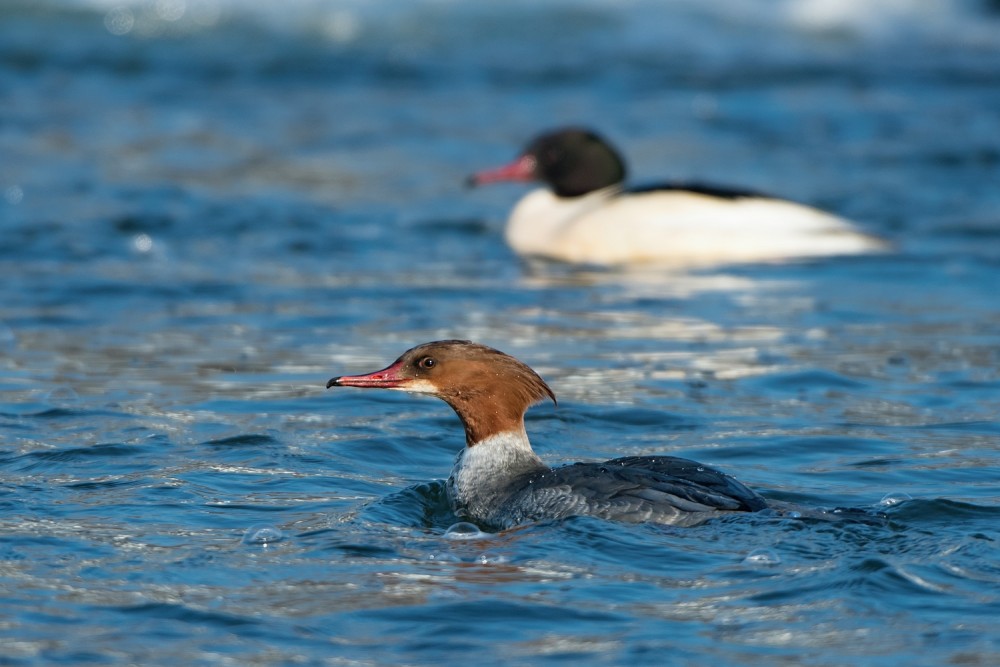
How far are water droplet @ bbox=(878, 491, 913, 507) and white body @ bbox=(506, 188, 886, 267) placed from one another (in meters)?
5.80

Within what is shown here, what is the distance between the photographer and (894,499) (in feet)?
19.7

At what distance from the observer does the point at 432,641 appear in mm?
4719

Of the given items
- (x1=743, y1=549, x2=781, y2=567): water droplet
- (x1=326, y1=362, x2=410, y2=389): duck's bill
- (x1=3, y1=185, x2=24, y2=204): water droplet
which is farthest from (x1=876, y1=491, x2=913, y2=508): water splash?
(x1=3, y1=185, x2=24, y2=204): water droplet

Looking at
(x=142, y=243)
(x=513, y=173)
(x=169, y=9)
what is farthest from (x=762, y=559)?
(x=169, y=9)

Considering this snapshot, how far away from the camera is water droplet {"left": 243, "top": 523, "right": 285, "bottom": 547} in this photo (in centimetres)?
563

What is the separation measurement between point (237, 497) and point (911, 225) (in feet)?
26.8

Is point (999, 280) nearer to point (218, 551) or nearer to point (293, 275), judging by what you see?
point (293, 275)

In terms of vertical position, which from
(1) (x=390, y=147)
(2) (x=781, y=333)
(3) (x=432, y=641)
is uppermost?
(1) (x=390, y=147)

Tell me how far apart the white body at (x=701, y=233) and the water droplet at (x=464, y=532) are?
20.1 feet

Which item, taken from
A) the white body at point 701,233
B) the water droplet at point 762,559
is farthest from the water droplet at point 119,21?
the water droplet at point 762,559

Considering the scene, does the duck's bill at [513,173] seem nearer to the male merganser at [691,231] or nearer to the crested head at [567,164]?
the crested head at [567,164]

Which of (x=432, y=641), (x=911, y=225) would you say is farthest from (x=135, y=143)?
(x=432, y=641)

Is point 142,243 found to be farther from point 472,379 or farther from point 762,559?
point 762,559

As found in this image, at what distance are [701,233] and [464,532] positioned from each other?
6.45 m
